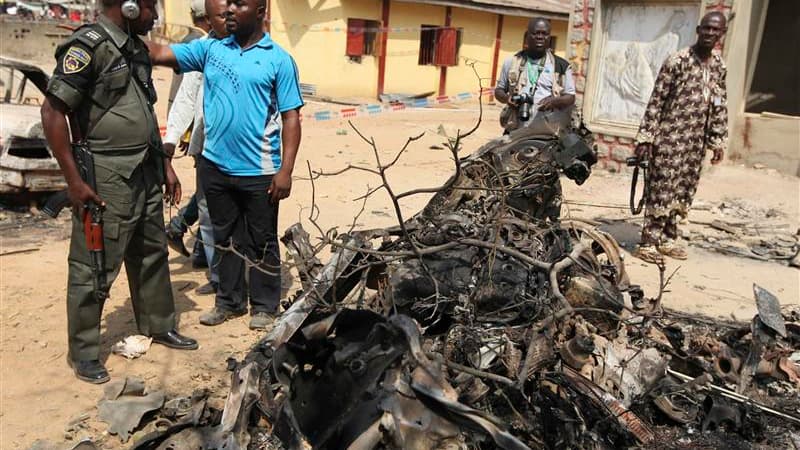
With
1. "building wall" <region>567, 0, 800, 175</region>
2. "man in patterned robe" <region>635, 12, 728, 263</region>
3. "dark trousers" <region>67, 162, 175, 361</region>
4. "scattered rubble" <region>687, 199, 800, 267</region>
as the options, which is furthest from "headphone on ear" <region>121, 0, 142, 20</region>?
"building wall" <region>567, 0, 800, 175</region>

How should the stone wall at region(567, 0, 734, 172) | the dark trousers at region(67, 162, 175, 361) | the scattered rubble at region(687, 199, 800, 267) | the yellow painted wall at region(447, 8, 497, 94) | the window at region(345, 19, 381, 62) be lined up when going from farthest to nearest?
the yellow painted wall at region(447, 8, 497, 94)
the window at region(345, 19, 381, 62)
the stone wall at region(567, 0, 734, 172)
the scattered rubble at region(687, 199, 800, 267)
the dark trousers at region(67, 162, 175, 361)

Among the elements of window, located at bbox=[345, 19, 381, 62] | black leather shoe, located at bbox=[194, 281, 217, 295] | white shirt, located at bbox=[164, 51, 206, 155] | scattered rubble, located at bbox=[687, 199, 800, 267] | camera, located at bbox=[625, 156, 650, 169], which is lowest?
black leather shoe, located at bbox=[194, 281, 217, 295]

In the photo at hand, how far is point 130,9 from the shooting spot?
3.36 metres

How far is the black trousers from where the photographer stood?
4091 mm

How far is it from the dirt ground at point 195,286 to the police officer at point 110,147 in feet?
1.01

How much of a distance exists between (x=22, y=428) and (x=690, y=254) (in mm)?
5840

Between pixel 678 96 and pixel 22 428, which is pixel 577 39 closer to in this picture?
pixel 678 96

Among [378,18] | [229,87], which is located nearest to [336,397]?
[229,87]

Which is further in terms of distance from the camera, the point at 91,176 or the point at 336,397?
the point at 91,176

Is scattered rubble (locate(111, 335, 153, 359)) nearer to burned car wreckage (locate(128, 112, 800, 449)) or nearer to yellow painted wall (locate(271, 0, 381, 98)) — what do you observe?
burned car wreckage (locate(128, 112, 800, 449))

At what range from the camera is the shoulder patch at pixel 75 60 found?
10.5 ft

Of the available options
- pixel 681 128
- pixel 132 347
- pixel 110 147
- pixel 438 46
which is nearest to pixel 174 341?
pixel 132 347

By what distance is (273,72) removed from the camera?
3.94 metres

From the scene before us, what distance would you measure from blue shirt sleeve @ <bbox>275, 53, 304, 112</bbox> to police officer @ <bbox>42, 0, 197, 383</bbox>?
0.73 m
